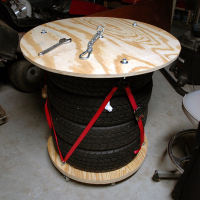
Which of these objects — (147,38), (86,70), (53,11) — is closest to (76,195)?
(86,70)

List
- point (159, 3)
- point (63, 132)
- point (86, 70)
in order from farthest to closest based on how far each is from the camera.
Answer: point (159, 3), point (63, 132), point (86, 70)

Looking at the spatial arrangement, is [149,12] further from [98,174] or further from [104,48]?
A: [98,174]

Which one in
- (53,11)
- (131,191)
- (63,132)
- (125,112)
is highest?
(53,11)

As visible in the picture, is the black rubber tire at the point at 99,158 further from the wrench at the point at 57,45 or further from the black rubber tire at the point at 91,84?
the wrench at the point at 57,45

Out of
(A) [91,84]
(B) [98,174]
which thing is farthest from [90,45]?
(B) [98,174]

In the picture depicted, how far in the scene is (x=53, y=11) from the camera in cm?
248

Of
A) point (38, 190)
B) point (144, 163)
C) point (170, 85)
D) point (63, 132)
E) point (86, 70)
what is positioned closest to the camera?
point (86, 70)

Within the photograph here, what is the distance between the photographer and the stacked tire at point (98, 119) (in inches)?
38.5

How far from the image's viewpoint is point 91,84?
37.1 inches

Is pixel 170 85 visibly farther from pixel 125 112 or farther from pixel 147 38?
pixel 125 112

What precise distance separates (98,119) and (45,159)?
68 cm

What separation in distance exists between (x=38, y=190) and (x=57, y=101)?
623 mm

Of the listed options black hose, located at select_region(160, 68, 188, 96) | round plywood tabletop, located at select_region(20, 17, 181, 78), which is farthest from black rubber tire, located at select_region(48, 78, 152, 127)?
black hose, located at select_region(160, 68, 188, 96)

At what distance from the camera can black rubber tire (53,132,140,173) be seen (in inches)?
45.9
